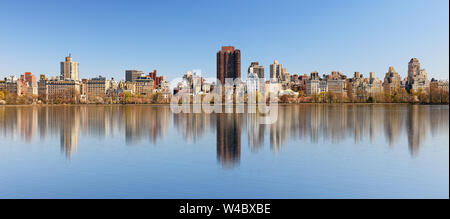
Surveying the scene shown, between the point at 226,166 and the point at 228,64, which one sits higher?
the point at 228,64

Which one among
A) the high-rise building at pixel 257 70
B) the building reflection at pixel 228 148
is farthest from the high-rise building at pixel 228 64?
the building reflection at pixel 228 148

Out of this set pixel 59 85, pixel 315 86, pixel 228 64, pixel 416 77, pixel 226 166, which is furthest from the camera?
pixel 228 64

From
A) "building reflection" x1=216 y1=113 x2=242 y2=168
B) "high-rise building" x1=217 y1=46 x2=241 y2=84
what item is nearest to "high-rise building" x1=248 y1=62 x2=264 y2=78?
"high-rise building" x1=217 y1=46 x2=241 y2=84

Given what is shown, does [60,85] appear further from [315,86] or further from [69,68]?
[315,86]

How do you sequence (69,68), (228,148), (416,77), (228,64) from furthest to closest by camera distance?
(69,68), (228,64), (416,77), (228,148)

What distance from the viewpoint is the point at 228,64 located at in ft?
401

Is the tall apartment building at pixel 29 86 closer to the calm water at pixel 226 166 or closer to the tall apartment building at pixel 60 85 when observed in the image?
the tall apartment building at pixel 60 85

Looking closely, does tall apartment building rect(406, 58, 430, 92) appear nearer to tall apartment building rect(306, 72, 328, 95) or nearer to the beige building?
tall apartment building rect(306, 72, 328, 95)

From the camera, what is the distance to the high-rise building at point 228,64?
12081 centimetres

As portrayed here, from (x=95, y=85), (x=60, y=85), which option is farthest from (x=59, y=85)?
(x=95, y=85)

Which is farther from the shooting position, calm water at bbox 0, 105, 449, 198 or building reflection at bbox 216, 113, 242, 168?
building reflection at bbox 216, 113, 242, 168

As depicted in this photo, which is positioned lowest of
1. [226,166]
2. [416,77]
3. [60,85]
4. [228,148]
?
[226,166]

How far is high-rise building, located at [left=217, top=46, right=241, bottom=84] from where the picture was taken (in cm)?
12081

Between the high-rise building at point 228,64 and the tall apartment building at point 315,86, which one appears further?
the high-rise building at point 228,64
